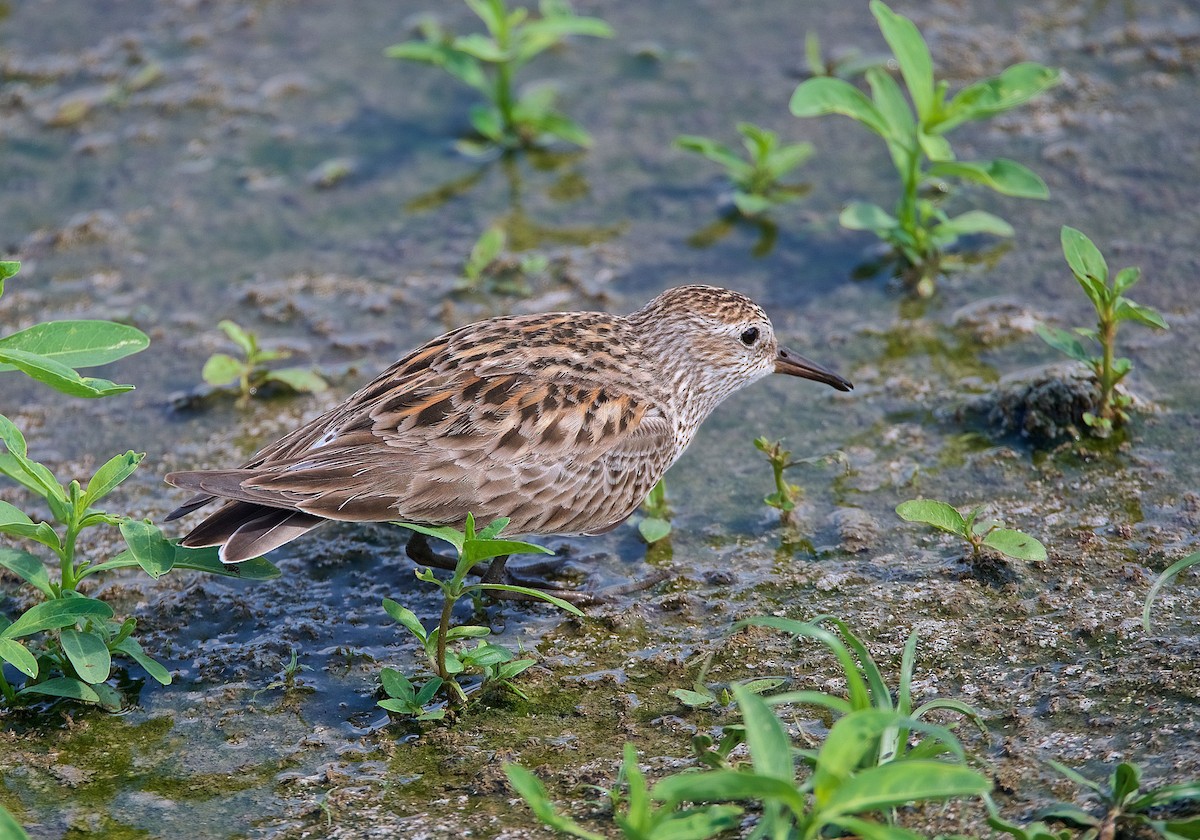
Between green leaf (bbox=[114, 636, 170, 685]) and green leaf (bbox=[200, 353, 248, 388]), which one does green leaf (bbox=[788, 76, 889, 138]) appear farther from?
green leaf (bbox=[114, 636, 170, 685])

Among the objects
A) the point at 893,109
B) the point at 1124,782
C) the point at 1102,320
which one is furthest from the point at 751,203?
the point at 1124,782

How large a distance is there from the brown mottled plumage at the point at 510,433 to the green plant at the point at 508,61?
2.45m

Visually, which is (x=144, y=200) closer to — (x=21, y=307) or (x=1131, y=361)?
(x=21, y=307)

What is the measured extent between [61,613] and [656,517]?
8.41 feet

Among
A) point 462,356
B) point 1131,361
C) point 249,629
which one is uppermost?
point 462,356

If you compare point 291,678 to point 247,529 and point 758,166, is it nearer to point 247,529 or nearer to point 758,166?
point 247,529

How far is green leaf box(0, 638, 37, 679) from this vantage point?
15.3ft

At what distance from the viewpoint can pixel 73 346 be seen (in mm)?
4980

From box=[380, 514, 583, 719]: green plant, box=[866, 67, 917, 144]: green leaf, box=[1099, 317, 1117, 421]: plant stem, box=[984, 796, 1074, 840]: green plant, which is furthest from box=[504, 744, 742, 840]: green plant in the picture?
box=[866, 67, 917, 144]: green leaf

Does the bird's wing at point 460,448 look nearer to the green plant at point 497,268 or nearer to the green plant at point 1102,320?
the green plant at point 497,268

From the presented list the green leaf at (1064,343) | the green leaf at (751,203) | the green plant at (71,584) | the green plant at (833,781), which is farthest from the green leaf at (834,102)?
the green plant at (833,781)

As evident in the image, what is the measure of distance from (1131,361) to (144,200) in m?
5.80

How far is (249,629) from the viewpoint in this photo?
5.58m

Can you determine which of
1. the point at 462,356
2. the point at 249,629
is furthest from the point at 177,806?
the point at 462,356
